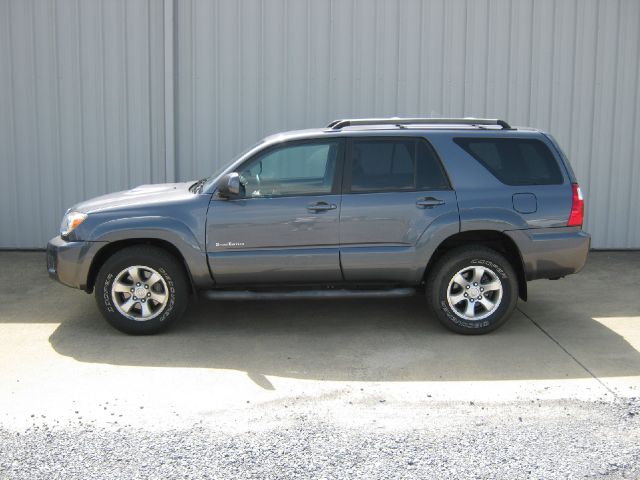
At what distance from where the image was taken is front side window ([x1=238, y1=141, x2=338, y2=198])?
732 cm

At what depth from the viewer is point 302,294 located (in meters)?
7.34

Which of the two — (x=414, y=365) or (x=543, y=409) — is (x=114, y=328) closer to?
(x=414, y=365)

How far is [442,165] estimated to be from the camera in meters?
7.38

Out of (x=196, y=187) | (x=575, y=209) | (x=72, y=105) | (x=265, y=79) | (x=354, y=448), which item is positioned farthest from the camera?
(x=72, y=105)

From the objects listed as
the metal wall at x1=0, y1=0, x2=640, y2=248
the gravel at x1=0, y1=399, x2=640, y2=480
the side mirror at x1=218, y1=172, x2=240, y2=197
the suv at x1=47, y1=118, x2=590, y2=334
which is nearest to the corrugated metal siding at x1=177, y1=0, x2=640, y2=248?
the metal wall at x1=0, y1=0, x2=640, y2=248

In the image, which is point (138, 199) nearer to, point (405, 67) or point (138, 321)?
A: point (138, 321)

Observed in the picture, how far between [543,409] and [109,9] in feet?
25.0

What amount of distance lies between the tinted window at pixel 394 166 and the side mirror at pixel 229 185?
97 centimetres

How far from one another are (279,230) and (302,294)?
1.89 feet

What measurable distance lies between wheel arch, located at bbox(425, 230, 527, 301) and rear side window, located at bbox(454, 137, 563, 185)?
0.48 metres

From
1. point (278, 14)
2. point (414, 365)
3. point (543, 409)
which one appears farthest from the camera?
point (278, 14)

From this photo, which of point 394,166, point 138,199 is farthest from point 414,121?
point 138,199

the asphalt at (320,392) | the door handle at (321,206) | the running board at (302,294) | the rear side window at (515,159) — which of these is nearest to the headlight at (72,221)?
the asphalt at (320,392)

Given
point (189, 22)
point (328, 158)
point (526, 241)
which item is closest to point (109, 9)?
point (189, 22)
